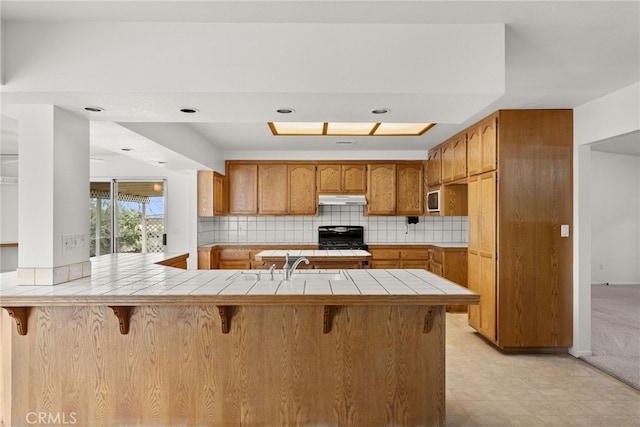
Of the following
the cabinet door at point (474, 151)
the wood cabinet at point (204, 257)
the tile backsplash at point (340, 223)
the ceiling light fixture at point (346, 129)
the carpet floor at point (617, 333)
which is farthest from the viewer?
the tile backsplash at point (340, 223)

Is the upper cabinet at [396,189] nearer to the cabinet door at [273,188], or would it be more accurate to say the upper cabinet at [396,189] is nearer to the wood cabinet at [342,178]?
the wood cabinet at [342,178]

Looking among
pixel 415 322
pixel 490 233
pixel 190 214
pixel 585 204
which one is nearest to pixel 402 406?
pixel 415 322

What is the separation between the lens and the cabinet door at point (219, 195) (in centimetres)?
568

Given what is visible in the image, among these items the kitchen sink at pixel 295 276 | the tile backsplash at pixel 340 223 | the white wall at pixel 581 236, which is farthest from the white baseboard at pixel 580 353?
the tile backsplash at pixel 340 223

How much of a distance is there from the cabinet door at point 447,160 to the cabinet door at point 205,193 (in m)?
3.17

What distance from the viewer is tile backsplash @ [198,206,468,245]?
6.41 m

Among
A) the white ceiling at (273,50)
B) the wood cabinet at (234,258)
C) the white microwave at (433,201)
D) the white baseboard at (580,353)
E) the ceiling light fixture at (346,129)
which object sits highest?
the ceiling light fixture at (346,129)

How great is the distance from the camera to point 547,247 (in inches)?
146

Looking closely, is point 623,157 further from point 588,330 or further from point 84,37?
point 84,37

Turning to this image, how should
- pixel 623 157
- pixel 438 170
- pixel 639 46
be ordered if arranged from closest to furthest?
1. pixel 639 46
2. pixel 438 170
3. pixel 623 157

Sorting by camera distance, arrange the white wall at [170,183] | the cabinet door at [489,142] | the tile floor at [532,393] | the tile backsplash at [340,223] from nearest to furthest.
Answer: the tile floor at [532,393], the cabinet door at [489,142], the white wall at [170,183], the tile backsplash at [340,223]

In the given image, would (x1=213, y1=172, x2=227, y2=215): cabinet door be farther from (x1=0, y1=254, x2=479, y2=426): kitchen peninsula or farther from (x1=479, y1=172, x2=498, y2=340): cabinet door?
(x1=479, y1=172, x2=498, y2=340): cabinet door

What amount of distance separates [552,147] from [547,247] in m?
0.93

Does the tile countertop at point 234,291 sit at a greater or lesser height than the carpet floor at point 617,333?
greater
